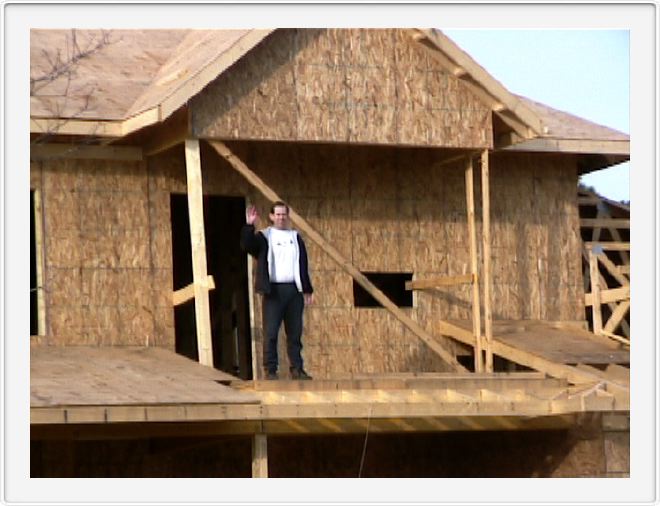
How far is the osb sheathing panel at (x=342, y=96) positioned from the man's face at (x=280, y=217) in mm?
1178

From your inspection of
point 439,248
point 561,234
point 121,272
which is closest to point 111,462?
point 121,272

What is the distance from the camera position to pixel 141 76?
22734 millimetres

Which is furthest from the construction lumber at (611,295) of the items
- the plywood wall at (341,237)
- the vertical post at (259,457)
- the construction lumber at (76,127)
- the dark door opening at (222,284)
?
the construction lumber at (76,127)

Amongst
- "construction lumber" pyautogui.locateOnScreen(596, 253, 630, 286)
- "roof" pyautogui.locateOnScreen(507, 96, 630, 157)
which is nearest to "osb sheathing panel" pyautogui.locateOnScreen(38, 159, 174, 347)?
"roof" pyautogui.locateOnScreen(507, 96, 630, 157)

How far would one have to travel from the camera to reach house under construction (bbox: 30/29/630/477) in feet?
66.7

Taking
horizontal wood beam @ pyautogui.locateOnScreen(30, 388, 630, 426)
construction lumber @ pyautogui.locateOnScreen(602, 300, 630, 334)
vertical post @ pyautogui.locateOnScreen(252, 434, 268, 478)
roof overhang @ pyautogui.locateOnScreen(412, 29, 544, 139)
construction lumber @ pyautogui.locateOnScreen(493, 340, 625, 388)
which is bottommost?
vertical post @ pyautogui.locateOnScreen(252, 434, 268, 478)

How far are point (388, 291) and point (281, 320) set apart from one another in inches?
201

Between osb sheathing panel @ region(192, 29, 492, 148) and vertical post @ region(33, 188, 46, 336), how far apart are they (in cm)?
223

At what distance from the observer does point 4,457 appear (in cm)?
1608

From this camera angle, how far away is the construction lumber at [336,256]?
69.8 feet

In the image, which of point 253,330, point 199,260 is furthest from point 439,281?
point 199,260

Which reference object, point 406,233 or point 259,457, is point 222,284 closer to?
point 406,233

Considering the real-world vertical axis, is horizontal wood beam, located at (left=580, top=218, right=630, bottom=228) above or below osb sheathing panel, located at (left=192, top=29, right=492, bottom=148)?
below

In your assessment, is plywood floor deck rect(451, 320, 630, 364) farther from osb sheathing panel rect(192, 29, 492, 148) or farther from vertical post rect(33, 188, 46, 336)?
vertical post rect(33, 188, 46, 336)
